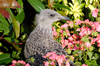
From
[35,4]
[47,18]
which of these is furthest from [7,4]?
[47,18]

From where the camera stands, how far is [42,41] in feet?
8.10

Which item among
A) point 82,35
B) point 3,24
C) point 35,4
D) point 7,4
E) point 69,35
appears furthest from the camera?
point 69,35

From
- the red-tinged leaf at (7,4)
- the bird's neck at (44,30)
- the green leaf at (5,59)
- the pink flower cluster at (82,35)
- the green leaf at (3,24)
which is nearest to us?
the red-tinged leaf at (7,4)

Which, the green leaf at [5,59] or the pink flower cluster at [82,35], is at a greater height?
the pink flower cluster at [82,35]

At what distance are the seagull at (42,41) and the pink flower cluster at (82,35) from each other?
309 mm

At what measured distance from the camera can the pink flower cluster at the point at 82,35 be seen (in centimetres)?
255

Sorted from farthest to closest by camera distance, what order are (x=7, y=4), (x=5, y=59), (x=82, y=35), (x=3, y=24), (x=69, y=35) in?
(x=69, y=35) < (x=82, y=35) < (x=5, y=59) < (x=3, y=24) < (x=7, y=4)

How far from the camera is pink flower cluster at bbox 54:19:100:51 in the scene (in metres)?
2.55

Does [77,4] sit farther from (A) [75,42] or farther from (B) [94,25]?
(A) [75,42]

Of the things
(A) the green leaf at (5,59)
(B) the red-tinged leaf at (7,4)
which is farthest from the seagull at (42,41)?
(B) the red-tinged leaf at (7,4)

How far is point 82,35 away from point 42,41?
717mm

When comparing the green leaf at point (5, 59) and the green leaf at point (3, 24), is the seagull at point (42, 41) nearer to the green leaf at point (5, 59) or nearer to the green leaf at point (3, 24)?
the green leaf at point (5, 59)

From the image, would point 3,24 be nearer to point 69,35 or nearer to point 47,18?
point 47,18

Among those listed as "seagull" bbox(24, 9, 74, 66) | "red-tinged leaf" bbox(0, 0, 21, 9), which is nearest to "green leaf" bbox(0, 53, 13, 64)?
"seagull" bbox(24, 9, 74, 66)
